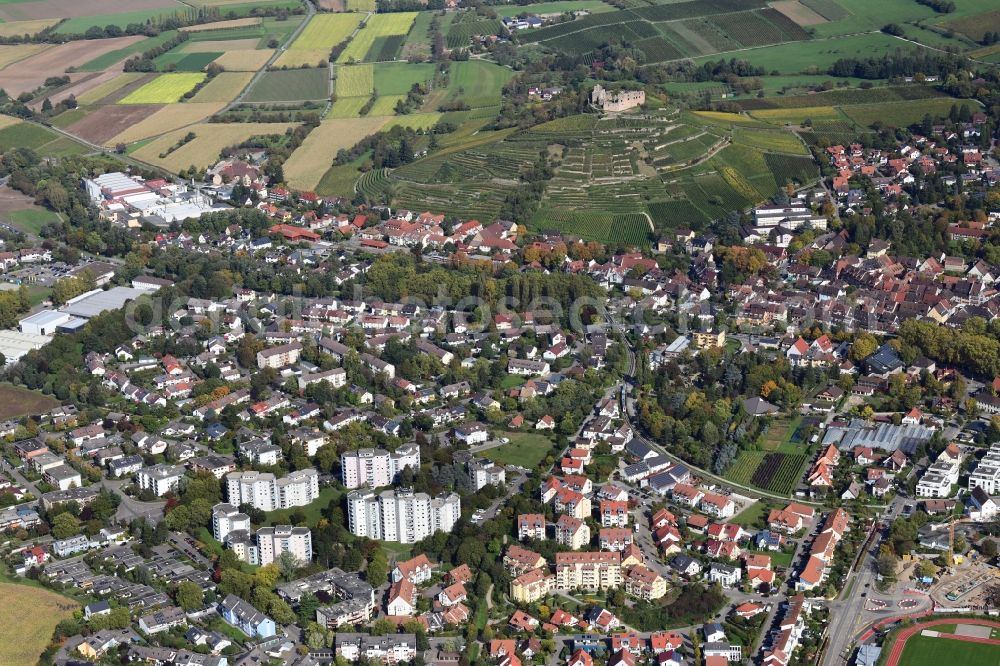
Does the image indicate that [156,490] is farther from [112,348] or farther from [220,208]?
[220,208]

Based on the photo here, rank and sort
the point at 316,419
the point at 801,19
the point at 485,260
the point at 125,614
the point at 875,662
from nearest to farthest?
the point at 875,662 < the point at 125,614 < the point at 316,419 < the point at 485,260 < the point at 801,19

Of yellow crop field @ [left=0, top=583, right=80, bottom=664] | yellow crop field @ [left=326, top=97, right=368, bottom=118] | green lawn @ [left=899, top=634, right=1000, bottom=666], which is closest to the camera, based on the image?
green lawn @ [left=899, top=634, right=1000, bottom=666]

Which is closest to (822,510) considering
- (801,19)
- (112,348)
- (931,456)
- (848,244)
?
(931,456)

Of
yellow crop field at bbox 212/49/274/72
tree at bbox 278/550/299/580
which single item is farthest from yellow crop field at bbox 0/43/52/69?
tree at bbox 278/550/299/580

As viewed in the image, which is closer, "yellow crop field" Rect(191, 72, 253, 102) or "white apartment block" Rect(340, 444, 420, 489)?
"white apartment block" Rect(340, 444, 420, 489)

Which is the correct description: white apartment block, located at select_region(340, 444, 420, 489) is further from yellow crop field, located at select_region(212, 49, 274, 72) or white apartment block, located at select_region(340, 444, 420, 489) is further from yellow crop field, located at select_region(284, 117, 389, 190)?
yellow crop field, located at select_region(212, 49, 274, 72)

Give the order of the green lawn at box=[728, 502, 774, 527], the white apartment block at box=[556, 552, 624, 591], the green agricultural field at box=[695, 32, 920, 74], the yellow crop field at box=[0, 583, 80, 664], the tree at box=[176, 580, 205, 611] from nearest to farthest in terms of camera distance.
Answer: the yellow crop field at box=[0, 583, 80, 664]
the tree at box=[176, 580, 205, 611]
the white apartment block at box=[556, 552, 624, 591]
the green lawn at box=[728, 502, 774, 527]
the green agricultural field at box=[695, 32, 920, 74]
